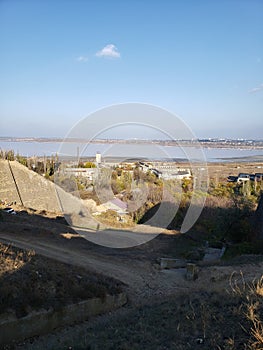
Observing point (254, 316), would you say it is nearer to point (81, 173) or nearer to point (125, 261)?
point (125, 261)

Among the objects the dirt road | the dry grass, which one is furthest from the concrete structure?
the dry grass

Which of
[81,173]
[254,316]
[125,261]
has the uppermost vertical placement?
[81,173]

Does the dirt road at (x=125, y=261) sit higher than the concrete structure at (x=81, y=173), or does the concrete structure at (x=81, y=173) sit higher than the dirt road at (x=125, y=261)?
the concrete structure at (x=81, y=173)

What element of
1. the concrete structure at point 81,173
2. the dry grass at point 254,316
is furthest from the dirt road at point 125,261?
the concrete structure at point 81,173

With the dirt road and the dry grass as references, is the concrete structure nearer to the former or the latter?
the dirt road

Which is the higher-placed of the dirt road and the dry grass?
the dry grass

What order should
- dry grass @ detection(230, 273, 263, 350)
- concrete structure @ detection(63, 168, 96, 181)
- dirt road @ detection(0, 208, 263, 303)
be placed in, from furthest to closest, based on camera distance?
concrete structure @ detection(63, 168, 96, 181) < dirt road @ detection(0, 208, 263, 303) < dry grass @ detection(230, 273, 263, 350)

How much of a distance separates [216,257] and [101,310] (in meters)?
8.29

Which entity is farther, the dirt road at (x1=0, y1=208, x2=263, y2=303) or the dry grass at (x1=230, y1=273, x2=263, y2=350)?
the dirt road at (x1=0, y1=208, x2=263, y2=303)

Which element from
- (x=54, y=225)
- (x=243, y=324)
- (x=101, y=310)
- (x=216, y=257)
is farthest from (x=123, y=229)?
(x=243, y=324)

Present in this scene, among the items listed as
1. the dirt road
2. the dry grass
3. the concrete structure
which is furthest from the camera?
the concrete structure

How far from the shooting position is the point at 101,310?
7246 millimetres

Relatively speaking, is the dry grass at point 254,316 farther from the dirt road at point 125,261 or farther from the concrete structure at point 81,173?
the concrete structure at point 81,173

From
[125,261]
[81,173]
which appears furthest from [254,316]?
[81,173]
